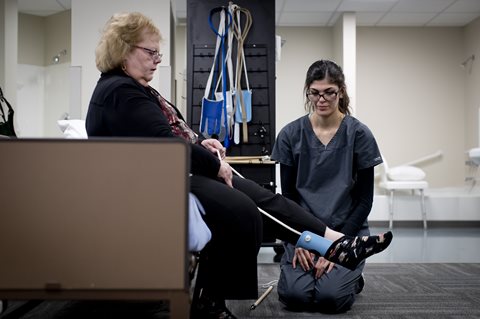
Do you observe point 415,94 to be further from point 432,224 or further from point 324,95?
point 324,95

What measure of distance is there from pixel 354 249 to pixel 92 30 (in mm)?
3417

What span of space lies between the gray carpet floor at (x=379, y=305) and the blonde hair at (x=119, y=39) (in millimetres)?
860

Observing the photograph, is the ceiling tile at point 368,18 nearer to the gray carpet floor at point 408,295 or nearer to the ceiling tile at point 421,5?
the ceiling tile at point 421,5

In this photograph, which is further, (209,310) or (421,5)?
(421,5)

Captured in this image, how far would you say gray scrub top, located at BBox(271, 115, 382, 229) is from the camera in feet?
6.75

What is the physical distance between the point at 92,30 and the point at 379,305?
3.29 meters

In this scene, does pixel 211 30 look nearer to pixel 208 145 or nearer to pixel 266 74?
pixel 266 74

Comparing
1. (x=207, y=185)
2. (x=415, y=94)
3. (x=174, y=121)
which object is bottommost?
(x=207, y=185)

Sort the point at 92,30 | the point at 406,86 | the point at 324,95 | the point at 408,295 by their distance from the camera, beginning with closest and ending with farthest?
the point at 324,95 < the point at 408,295 < the point at 92,30 < the point at 406,86

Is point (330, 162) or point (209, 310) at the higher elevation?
point (330, 162)

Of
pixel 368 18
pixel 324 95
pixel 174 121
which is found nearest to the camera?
pixel 174 121

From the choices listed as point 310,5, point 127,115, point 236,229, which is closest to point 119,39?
point 127,115

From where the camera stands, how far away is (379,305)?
2008 millimetres

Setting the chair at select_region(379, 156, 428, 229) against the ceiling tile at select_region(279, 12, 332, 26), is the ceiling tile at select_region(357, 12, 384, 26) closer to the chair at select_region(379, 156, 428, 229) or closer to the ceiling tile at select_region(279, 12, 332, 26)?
the ceiling tile at select_region(279, 12, 332, 26)
